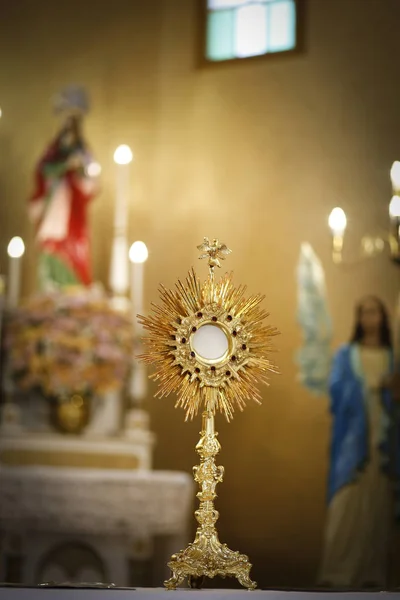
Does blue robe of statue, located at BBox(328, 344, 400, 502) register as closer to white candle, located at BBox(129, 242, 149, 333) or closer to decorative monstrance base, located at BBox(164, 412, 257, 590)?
white candle, located at BBox(129, 242, 149, 333)

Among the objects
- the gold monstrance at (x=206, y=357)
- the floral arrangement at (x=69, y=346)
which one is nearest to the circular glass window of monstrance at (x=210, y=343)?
the gold monstrance at (x=206, y=357)

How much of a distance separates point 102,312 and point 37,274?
699mm

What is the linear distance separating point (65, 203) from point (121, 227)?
424 millimetres

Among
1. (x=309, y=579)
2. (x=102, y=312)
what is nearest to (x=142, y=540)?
(x=309, y=579)

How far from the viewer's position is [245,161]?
21.1 feet

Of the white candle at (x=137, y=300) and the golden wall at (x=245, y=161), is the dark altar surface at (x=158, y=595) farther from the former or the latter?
the white candle at (x=137, y=300)

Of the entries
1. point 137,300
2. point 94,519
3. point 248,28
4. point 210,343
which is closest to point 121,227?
point 137,300

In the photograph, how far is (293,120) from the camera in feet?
20.9

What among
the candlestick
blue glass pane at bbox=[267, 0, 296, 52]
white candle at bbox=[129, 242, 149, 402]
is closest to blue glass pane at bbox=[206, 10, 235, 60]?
blue glass pane at bbox=[267, 0, 296, 52]

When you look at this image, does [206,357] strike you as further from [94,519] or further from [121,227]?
[121,227]

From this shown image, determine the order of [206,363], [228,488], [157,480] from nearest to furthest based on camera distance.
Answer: [206,363] → [157,480] → [228,488]

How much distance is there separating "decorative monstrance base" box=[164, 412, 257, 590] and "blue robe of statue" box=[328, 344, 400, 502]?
273 centimetres

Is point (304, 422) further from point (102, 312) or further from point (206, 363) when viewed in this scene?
point (206, 363)

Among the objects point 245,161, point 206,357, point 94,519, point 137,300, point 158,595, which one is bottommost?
point 94,519
